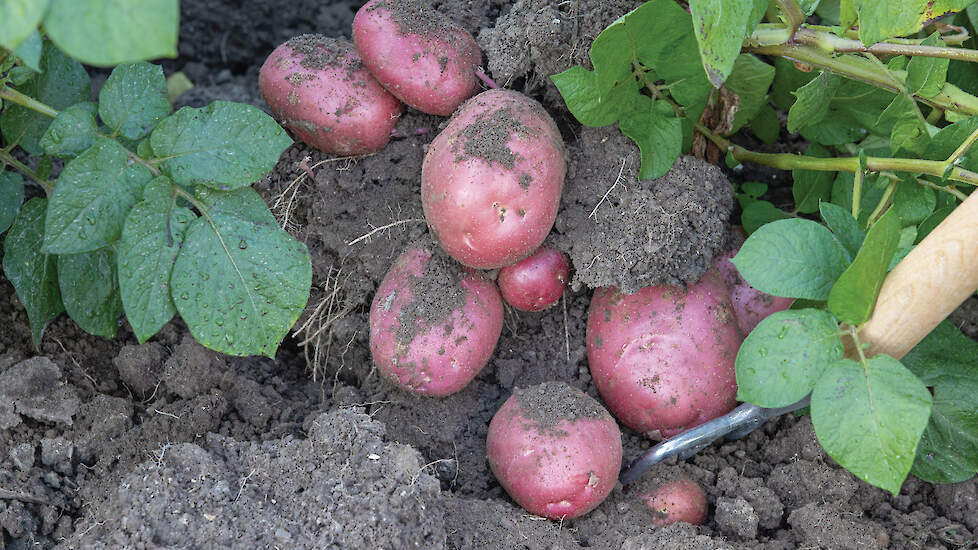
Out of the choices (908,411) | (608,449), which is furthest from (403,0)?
(908,411)

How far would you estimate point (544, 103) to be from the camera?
1.47 metres

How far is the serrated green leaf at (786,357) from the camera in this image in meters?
1.05

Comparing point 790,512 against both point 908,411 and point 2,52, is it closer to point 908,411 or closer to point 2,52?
point 908,411

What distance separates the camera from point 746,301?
149 centimetres

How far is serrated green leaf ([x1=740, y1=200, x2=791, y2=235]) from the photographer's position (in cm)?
149

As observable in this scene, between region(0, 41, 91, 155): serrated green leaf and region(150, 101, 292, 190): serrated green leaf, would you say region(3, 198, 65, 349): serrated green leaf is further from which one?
region(150, 101, 292, 190): serrated green leaf

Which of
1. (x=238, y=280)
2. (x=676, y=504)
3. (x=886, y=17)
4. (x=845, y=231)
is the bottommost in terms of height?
(x=676, y=504)

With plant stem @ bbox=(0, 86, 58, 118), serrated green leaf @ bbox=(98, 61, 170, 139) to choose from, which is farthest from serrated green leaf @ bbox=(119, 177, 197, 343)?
plant stem @ bbox=(0, 86, 58, 118)

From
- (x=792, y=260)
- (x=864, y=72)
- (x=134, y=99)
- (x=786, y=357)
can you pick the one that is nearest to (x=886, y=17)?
(x=864, y=72)

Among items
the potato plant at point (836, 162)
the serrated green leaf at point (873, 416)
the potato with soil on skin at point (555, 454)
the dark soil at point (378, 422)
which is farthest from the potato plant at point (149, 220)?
the serrated green leaf at point (873, 416)

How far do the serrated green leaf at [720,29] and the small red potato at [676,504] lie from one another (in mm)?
672

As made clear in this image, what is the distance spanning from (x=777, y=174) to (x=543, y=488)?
938mm

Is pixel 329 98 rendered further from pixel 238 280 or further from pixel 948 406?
pixel 948 406

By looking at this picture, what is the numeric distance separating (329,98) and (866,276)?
3.06ft
